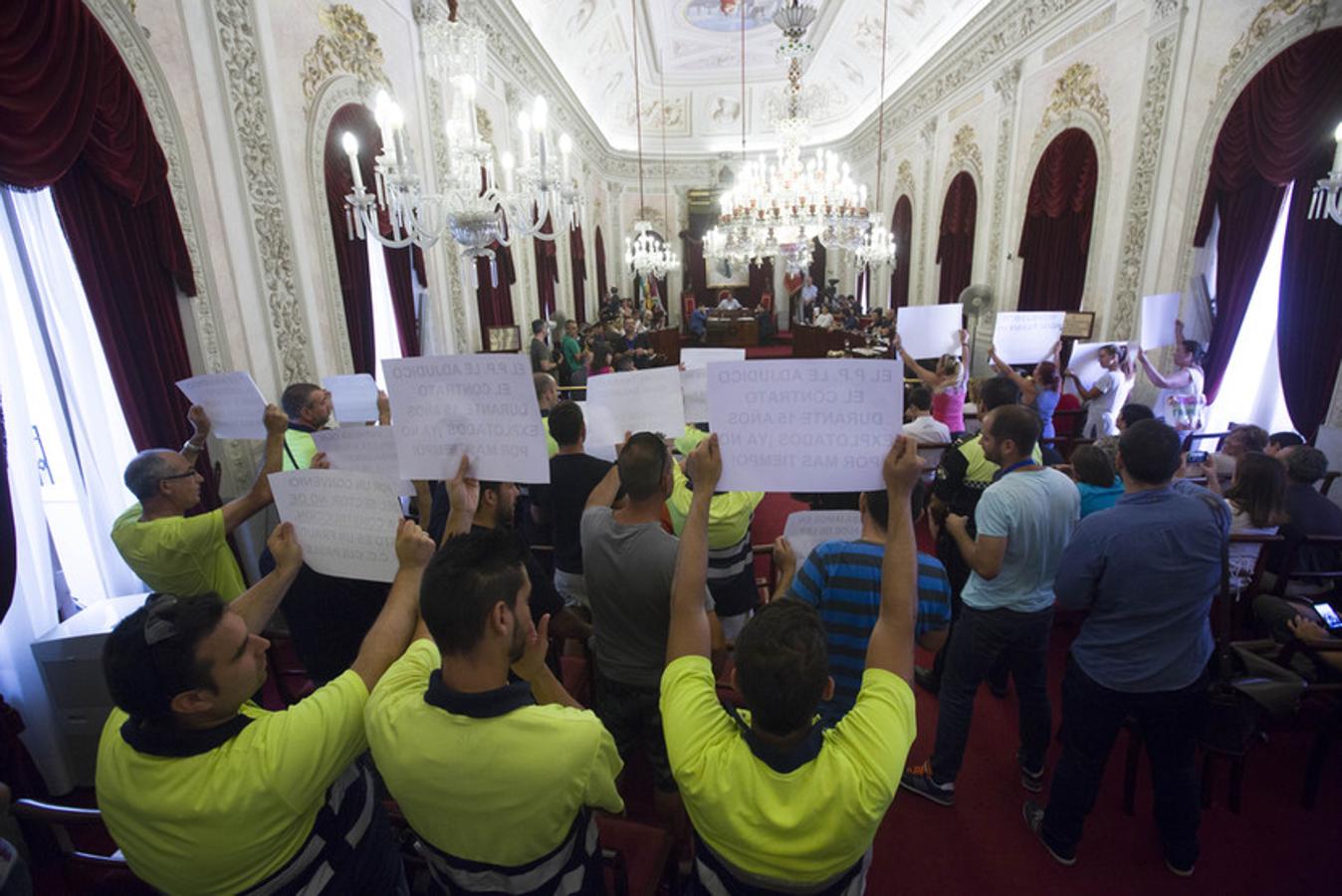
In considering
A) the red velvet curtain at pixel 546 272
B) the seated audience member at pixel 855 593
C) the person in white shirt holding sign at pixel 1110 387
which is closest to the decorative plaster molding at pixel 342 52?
the red velvet curtain at pixel 546 272

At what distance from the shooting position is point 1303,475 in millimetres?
2785

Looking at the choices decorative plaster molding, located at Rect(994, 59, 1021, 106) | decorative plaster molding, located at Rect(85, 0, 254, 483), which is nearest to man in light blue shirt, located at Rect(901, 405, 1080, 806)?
decorative plaster molding, located at Rect(85, 0, 254, 483)

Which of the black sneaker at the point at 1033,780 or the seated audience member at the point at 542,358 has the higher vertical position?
the seated audience member at the point at 542,358

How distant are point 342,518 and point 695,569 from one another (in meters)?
0.88

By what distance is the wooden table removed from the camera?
50.5 feet

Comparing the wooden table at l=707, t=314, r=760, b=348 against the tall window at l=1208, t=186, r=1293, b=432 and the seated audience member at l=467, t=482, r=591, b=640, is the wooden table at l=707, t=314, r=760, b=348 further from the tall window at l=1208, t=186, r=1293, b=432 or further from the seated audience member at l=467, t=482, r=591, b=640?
the seated audience member at l=467, t=482, r=591, b=640

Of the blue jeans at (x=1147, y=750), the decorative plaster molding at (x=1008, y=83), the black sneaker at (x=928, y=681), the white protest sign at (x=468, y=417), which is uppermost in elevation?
the decorative plaster molding at (x=1008, y=83)

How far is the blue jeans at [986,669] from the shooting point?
6.97ft

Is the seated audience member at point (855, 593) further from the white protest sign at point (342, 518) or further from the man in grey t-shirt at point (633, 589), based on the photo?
the white protest sign at point (342, 518)

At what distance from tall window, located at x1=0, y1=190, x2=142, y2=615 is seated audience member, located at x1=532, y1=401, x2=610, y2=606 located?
209cm

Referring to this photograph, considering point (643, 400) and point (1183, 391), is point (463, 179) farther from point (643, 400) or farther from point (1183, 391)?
point (1183, 391)

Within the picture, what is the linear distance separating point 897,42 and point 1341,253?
773 centimetres

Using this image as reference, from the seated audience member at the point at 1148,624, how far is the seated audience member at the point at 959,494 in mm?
901

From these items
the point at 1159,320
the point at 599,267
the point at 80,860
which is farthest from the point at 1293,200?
the point at 599,267
